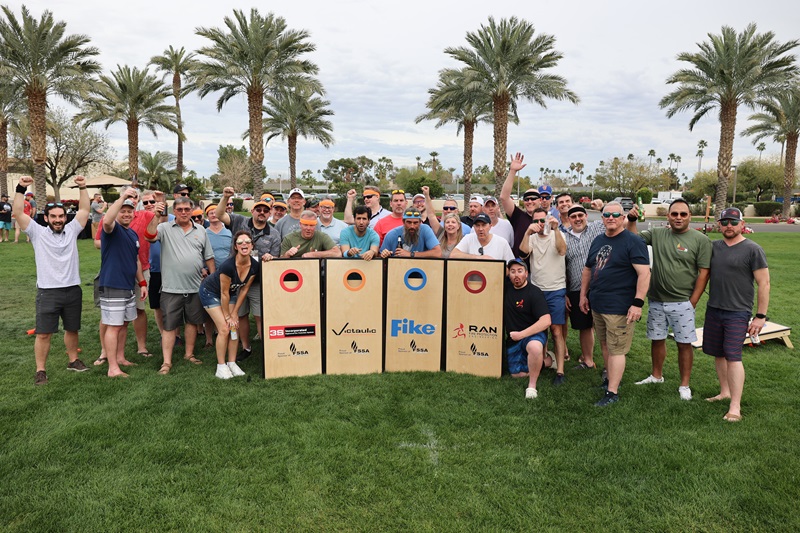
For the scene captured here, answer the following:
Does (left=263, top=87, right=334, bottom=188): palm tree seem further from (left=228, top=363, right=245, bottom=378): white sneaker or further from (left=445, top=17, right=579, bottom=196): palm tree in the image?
(left=228, top=363, right=245, bottom=378): white sneaker

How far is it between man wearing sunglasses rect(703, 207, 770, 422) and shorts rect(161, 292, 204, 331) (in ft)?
17.8

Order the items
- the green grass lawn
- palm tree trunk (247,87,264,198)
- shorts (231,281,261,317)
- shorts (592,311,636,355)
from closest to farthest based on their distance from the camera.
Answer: the green grass lawn → shorts (592,311,636,355) → shorts (231,281,261,317) → palm tree trunk (247,87,264,198)

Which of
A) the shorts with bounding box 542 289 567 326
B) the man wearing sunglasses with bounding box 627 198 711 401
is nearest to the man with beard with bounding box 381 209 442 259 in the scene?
the shorts with bounding box 542 289 567 326

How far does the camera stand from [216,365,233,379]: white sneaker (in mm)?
5570

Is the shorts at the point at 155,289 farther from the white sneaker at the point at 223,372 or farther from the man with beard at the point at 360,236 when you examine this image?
the man with beard at the point at 360,236

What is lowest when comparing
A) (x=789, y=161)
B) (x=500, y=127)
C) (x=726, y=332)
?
(x=726, y=332)

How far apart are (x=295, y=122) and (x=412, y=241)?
28.6 meters

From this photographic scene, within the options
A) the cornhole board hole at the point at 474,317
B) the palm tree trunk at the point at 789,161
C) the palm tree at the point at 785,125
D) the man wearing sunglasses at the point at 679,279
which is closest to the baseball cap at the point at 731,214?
the man wearing sunglasses at the point at 679,279

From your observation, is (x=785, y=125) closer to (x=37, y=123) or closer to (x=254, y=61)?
(x=254, y=61)

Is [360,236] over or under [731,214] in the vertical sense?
under

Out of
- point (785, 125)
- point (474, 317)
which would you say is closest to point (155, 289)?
point (474, 317)

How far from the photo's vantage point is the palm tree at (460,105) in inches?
986

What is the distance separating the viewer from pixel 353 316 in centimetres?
579

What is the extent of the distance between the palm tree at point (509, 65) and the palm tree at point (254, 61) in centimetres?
685
